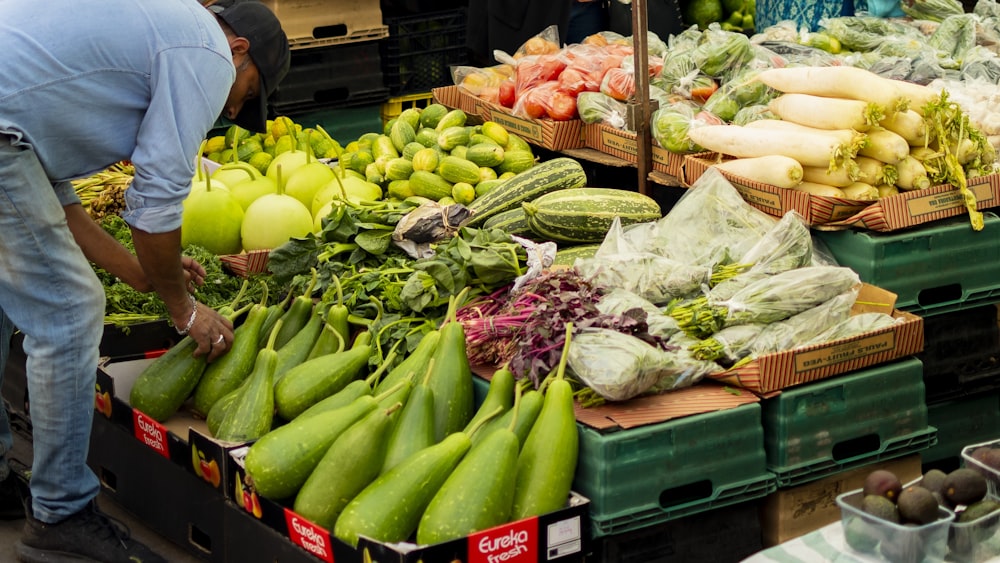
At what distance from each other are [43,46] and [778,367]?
6.69ft

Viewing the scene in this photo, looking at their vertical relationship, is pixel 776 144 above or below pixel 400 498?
above

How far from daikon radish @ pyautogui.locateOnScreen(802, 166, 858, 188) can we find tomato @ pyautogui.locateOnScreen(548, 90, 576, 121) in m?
1.29

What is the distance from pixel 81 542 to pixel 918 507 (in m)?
2.20

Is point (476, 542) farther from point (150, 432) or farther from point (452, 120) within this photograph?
point (452, 120)

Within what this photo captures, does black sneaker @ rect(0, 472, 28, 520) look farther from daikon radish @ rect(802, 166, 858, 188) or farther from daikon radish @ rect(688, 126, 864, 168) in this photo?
daikon radish @ rect(802, 166, 858, 188)

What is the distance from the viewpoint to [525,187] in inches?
171

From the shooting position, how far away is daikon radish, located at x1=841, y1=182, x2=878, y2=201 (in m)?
3.85

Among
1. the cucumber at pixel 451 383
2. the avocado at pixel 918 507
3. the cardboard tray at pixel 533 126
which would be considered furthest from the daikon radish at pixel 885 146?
the avocado at pixel 918 507

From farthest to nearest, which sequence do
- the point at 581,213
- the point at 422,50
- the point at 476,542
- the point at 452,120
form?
the point at 422,50 < the point at 452,120 < the point at 581,213 < the point at 476,542

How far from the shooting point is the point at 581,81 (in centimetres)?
512

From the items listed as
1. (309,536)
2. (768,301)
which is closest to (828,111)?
(768,301)

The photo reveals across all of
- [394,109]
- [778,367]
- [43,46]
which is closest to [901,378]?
[778,367]

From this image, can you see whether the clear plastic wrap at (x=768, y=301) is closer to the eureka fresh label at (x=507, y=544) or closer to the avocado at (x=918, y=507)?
the eureka fresh label at (x=507, y=544)

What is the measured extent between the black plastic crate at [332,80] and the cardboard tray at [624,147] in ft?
5.86
